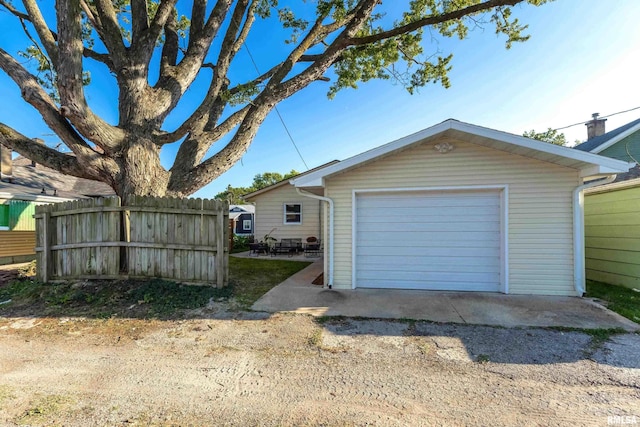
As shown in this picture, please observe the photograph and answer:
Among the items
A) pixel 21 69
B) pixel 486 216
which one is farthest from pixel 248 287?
pixel 21 69

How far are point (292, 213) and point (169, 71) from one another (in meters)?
8.21

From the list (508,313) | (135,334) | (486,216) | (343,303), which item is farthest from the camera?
(486,216)

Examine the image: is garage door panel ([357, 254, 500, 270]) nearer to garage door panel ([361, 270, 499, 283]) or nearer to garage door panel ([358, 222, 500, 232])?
garage door panel ([361, 270, 499, 283])

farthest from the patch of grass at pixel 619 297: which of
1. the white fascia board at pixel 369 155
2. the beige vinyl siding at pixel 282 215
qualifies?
the beige vinyl siding at pixel 282 215

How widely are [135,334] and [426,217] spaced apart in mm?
5888

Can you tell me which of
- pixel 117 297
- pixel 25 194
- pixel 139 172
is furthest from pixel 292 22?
pixel 25 194

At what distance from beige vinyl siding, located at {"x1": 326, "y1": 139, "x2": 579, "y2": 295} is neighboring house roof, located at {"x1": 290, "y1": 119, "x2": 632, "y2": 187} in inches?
→ 7.8

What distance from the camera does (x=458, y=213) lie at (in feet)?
20.5

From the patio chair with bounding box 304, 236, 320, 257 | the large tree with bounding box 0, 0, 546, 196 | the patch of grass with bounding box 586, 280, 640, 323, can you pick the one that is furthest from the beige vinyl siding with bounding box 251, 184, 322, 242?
the patch of grass with bounding box 586, 280, 640, 323

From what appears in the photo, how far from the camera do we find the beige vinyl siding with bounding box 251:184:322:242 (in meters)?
14.1

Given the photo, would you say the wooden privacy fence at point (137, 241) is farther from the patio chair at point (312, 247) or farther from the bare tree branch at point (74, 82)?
the patio chair at point (312, 247)

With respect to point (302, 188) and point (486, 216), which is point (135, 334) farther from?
point (486, 216)

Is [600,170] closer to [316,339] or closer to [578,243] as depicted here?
[578,243]

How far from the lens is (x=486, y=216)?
6156 mm
